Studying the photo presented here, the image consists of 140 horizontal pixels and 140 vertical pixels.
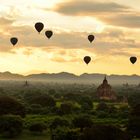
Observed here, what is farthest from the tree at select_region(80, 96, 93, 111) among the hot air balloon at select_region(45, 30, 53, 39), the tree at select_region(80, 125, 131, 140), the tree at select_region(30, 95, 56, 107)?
the tree at select_region(80, 125, 131, 140)

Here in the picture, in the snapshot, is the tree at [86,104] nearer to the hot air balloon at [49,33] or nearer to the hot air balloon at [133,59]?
the hot air balloon at [133,59]

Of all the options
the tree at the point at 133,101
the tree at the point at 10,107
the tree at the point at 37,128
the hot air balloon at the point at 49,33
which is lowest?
A: the tree at the point at 37,128

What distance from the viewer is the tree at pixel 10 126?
2633 inches

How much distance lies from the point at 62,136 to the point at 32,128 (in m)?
13.2

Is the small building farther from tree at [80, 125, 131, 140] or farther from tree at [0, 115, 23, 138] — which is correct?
tree at [80, 125, 131, 140]

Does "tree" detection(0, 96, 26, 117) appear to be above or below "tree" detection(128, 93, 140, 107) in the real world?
below

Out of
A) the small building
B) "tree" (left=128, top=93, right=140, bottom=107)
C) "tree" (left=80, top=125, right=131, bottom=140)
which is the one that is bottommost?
"tree" (left=80, top=125, right=131, bottom=140)

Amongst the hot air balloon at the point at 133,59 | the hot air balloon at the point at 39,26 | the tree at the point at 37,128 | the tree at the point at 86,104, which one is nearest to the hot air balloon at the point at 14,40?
the hot air balloon at the point at 39,26

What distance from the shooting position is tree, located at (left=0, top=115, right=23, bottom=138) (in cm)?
6688

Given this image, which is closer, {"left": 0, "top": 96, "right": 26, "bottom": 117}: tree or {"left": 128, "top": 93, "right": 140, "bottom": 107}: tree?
{"left": 0, "top": 96, "right": 26, "bottom": 117}: tree

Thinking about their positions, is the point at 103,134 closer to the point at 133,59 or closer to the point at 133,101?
the point at 133,59

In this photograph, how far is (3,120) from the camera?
6975cm

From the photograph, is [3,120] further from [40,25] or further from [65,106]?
[65,106]

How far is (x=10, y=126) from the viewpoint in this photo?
68.1 m
